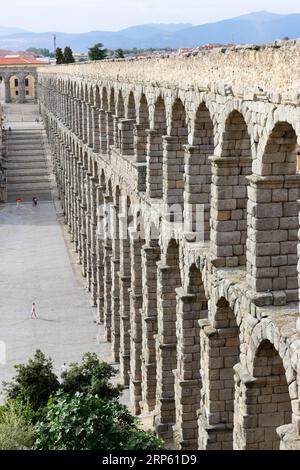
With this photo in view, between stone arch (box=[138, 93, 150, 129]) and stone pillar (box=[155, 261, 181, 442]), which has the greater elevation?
stone arch (box=[138, 93, 150, 129])

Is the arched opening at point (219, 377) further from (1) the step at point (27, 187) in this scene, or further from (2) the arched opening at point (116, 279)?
(1) the step at point (27, 187)

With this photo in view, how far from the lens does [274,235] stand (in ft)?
55.0

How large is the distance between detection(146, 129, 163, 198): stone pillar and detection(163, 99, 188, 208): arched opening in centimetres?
261

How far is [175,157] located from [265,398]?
31.4 ft

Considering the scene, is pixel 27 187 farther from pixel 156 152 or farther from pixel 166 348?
pixel 166 348

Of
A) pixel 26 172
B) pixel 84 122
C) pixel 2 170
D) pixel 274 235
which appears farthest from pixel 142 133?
pixel 26 172

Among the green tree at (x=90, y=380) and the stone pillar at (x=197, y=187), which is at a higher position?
the stone pillar at (x=197, y=187)

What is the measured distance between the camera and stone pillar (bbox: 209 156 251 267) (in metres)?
18.7

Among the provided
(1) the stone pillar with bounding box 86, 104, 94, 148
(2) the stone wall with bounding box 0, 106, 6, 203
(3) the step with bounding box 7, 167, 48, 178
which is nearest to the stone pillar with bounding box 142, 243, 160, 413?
(1) the stone pillar with bounding box 86, 104, 94, 148

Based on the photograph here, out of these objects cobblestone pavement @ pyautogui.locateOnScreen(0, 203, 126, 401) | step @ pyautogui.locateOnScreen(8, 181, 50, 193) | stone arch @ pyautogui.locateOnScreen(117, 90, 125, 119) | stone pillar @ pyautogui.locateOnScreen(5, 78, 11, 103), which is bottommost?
cobblestone pavement @ pyautogui.locateOnScreen(0, 203, 126, 401)

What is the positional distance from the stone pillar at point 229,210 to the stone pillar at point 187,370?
3339mm

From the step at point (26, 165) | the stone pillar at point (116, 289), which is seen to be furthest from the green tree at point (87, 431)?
the step at point (26, 165)

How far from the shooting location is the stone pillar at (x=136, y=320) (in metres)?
30.7

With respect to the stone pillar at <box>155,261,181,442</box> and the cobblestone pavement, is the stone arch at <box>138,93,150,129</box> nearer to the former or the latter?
the stone pillar at <box>155,261,181,442</box>
